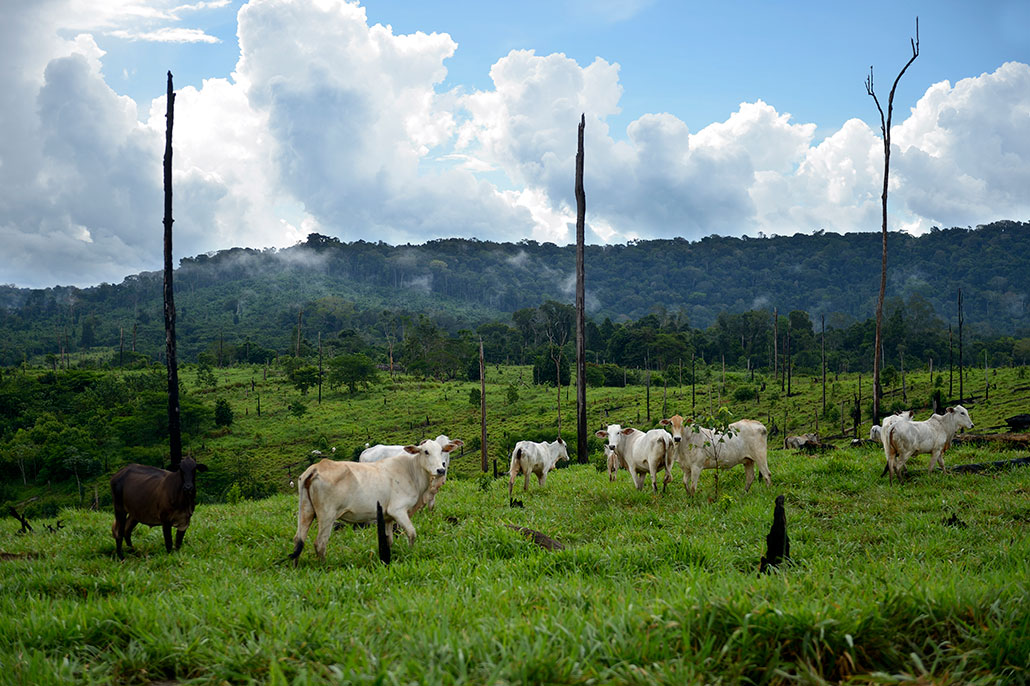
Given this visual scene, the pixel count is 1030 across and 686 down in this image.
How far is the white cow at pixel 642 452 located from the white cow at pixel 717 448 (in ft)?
0.83

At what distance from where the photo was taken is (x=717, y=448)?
1233cm

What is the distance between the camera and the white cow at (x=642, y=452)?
488 inches

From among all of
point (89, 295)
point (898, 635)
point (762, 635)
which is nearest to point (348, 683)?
point (762, 635)

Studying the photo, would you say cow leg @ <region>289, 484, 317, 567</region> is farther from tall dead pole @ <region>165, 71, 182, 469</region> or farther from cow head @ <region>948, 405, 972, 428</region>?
cow head @ <region>948, 405, 972, 428</region>

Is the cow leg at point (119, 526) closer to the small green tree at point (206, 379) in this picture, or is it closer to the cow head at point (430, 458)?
the cow head at point (430, 458)

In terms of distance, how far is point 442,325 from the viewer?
154m

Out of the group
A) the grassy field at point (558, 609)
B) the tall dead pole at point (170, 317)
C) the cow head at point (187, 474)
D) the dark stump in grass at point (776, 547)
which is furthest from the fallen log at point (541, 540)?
the tall dead pole at point (170, 317)

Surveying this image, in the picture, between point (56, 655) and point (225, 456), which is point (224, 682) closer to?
point (56, 655)

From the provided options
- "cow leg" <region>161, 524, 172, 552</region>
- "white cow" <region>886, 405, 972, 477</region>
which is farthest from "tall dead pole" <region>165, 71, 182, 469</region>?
"white cow" <region>886, 405, 972, 477</region>

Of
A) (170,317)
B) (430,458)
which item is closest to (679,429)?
(430,458)

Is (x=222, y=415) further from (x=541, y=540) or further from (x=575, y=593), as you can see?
(x=575, y=593)

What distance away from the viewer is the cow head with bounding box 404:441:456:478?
898cm

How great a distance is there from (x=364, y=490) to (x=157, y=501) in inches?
130

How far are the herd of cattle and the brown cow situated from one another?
14 millimetres
